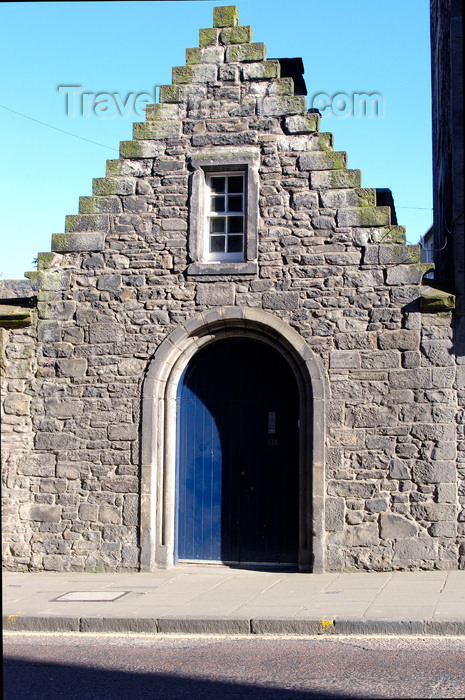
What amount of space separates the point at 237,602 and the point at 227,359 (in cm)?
368

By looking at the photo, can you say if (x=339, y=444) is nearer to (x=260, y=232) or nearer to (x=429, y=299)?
(x=429, y=299)

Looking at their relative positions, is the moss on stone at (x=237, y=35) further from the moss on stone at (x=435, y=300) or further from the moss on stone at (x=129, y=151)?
the moss on stone at (x=435, y=300)

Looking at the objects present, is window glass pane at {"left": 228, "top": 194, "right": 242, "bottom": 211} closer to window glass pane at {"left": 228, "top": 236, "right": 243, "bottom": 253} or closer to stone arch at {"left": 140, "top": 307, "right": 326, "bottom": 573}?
window glass pane at {"left": 228, "top": 236, "right": 243, "bottom": 253}

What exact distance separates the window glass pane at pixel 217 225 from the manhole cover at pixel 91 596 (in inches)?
193

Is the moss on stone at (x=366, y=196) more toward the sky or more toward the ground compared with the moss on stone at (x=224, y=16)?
more toward the ground

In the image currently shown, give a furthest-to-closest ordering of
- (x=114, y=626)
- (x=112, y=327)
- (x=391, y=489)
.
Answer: (x=112, y=327)
(x=391, y=489)
(x=114, y=626)

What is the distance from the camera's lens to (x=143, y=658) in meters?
6.39

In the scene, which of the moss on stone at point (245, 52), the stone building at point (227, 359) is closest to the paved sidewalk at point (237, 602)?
the stone building at point (227, 359)

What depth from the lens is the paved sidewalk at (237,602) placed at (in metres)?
7.21

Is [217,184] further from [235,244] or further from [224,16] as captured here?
[224,16]

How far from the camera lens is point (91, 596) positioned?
8.73 m

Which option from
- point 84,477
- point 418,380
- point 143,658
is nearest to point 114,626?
point 143,658

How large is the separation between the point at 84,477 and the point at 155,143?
4.58 metres

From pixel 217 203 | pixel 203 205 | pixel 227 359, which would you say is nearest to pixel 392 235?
pixel 217 203
